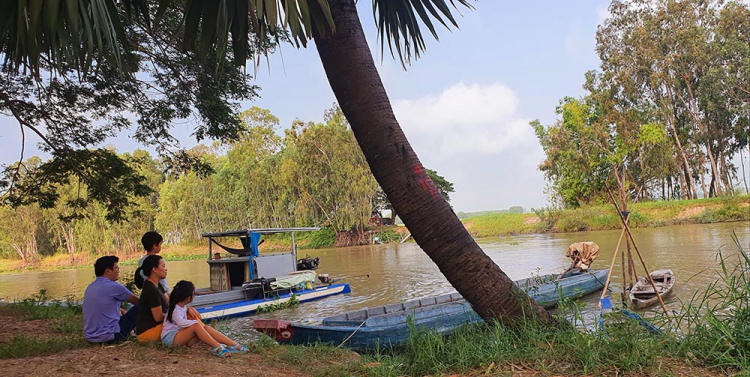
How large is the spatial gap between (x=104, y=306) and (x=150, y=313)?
49cm

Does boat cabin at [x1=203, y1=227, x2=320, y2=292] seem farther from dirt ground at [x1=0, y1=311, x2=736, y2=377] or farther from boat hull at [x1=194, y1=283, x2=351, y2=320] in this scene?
dirt ground at [x1=0, y1=311, x2=736, y2=377]

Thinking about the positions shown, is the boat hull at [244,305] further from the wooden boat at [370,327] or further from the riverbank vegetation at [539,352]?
the riverbank vegetation at [539,352]

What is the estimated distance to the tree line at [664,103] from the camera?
1339 inches

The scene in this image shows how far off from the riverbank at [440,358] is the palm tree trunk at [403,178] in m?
0.30

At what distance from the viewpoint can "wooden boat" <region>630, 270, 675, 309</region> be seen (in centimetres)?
882

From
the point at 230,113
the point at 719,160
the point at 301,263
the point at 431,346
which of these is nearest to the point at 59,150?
the point at 230,113

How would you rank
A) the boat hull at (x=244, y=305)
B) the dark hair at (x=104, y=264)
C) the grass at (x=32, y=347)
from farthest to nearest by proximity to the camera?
the boat hull at (x=244, y=305) → the dark hair at (x=104, y=264) → the grass at (x=32, y=347)

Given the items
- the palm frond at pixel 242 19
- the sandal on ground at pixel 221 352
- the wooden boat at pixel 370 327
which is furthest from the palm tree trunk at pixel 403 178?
the sandal on ground at pixel 221 352

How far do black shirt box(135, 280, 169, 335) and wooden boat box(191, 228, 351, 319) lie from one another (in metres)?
6.32

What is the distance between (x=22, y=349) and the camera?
4.42 metres

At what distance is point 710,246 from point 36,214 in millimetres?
52337

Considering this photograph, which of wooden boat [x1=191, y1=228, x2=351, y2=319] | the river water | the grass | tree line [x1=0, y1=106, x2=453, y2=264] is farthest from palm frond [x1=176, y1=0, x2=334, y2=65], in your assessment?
tree line [x1=0, y1=106, x2=453, y2=264]

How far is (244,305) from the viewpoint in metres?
11.3

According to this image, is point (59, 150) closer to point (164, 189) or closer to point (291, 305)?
point (291, 305)
